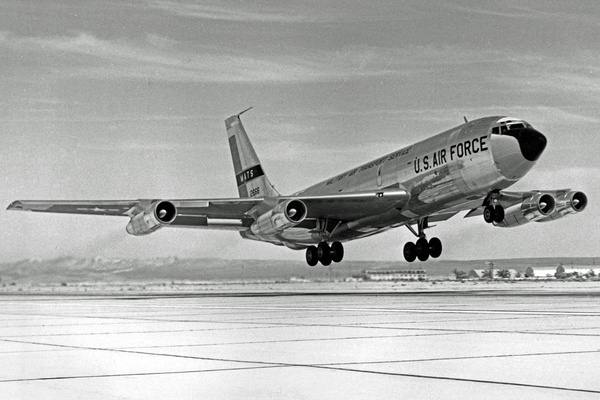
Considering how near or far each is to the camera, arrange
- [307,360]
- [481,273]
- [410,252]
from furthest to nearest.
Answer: [481,273], [410,252], [307,360]

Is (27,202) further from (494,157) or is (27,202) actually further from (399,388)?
(399,388)

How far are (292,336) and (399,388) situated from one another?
18.2ft

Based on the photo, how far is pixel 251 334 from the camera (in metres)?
12.9

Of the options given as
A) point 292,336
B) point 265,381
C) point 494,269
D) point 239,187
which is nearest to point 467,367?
point 265,381

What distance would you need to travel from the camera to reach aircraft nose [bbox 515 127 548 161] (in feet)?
106

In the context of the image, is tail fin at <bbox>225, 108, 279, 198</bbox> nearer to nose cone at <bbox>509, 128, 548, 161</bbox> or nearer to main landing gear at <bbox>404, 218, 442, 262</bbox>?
main landing gear at <bbox>404, 218, 442, 262</bbox>

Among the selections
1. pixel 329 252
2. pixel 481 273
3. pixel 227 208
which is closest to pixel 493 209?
pixel 329 252

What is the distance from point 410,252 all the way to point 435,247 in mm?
1464

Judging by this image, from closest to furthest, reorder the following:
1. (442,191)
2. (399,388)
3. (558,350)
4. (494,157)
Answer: (399,388)
(558,350)
(494,157)
(442,191)

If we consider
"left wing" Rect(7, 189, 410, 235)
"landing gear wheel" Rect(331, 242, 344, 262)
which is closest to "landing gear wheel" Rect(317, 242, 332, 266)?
"landing gear wheel" Rect(331, 242, 344, 262)

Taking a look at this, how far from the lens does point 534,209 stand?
136 feet

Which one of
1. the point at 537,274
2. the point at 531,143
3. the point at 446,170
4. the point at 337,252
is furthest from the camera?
the point at 537,274

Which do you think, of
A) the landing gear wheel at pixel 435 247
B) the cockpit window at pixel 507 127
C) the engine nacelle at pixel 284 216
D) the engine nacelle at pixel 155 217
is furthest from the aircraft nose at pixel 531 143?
the engine nacelle at pixel 155 217

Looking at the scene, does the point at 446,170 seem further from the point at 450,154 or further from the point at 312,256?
the point at 312,256
